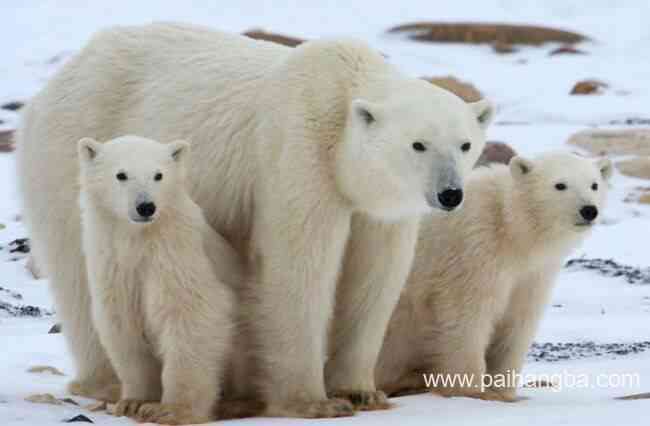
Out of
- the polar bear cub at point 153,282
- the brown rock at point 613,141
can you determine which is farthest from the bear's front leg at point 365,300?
the brown rock at point 613,141

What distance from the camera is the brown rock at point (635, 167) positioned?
16.1 m

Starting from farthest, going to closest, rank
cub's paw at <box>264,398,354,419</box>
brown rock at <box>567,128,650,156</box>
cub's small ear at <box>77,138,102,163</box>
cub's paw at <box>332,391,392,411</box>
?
brown rock at <box>567,128,650,156</box> < cub's paw at <box>332,391,392,411</box> < cub's paw at <box>264,398,354,419</box> < cub's small ear at <box>77,138,102,163</box>

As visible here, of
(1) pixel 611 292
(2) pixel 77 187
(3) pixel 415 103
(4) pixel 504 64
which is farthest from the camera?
(4) pixel 504 64

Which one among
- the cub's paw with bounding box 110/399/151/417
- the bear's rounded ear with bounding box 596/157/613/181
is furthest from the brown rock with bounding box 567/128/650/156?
the cub's paw with bounding box 110/399/151/417

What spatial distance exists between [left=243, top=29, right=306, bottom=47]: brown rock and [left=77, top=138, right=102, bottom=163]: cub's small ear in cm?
1992

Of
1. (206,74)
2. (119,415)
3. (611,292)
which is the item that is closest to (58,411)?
(119,415)

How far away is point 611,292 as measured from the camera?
10.4 meters

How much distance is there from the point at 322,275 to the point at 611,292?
17.4 feet

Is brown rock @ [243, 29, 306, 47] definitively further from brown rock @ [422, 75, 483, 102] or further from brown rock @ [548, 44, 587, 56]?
brown rock @ [548, 44, 587, 56]

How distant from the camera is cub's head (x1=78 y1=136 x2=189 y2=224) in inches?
211

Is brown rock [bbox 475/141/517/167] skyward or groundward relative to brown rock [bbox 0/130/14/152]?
skyward

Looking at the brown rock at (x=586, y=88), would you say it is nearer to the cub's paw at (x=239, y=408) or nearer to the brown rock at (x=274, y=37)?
the brown rock at (x=274, y=37)

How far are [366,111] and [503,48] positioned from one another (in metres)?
24.7

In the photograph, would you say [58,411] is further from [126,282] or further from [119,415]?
[126,282]
